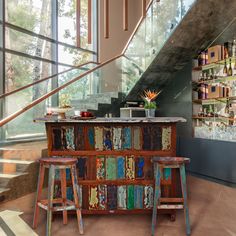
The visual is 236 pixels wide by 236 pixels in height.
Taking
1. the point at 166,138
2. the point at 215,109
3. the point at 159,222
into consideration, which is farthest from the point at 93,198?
the point at 215,109

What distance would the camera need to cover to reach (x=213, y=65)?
575cm

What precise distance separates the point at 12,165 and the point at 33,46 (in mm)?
3786

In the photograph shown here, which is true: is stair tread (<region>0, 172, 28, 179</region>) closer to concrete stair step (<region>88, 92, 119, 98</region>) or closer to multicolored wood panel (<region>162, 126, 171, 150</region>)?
multicolored wood panel (<region>162, 126, 171, 150</region>)

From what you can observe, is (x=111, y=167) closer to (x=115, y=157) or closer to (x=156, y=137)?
(x=115, y=157)

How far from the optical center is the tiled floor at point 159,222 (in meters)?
2.93

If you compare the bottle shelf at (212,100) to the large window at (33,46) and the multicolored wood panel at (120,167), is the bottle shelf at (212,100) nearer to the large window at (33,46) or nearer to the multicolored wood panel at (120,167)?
the large window at (33,46)

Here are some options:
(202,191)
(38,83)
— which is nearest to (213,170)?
(202,191)

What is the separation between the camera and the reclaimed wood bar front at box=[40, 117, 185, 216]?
3.26 metres

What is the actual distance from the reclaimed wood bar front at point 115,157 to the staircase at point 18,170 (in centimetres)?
93

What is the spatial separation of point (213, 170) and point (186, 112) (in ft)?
5.24

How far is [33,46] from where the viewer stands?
271 inches

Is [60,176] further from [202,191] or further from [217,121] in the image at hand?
[217,121]

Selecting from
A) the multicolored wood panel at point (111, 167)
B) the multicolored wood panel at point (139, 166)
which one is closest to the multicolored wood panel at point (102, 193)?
the multicolored wood panel at point (111, 167)

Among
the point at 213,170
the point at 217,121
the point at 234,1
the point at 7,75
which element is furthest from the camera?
the point at 7,75
